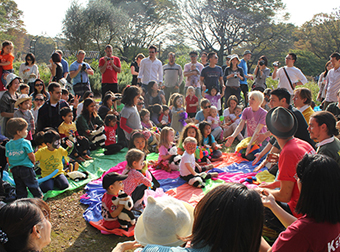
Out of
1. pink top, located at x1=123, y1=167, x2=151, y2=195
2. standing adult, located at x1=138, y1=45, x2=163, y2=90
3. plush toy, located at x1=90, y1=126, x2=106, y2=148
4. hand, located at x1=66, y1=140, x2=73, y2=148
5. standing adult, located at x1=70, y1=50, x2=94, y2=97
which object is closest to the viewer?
pink top, located at x1=123, y1=167, x2=151, y2=195

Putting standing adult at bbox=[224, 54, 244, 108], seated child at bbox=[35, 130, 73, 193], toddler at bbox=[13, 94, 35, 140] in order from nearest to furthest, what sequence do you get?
seated child at bbox=[35, 130, 73, 193] < toddler at bbox=[13, 94, 35, 140] < standing adult at bbox=[224, 54, 244, 108]

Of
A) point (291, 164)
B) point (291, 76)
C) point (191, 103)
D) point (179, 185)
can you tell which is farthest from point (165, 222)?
point (291, 76)

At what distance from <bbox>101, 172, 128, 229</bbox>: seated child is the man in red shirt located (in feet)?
5.43

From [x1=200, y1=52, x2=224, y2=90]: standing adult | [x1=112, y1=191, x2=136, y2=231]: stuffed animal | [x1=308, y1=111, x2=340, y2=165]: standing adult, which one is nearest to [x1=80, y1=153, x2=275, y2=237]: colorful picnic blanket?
[x1=112, y1=191, x2=136, y2=231]: stuffed animal

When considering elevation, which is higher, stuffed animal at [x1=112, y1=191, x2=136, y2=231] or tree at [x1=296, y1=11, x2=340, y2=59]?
tree at [x1=296, y1=11, x2=340, y2=59]

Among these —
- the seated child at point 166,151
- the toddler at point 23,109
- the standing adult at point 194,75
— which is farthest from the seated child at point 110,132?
the standing adult at point 194,75

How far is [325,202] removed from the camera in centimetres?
160

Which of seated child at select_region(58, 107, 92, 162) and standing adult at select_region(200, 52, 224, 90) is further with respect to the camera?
standing adult at select_region(200, 52, 224, 90)

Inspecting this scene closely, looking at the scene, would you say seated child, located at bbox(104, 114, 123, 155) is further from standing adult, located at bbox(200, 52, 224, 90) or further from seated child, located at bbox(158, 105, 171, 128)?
standing adult, located at bbox(200, 52, 224, 90)

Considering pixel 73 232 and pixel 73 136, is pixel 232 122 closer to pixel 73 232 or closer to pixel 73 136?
pixel 73 136

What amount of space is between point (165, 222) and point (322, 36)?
31.2m

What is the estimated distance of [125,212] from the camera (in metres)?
3.20

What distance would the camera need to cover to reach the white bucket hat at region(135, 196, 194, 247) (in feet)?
4.87

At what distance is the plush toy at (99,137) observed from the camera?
5.85m
